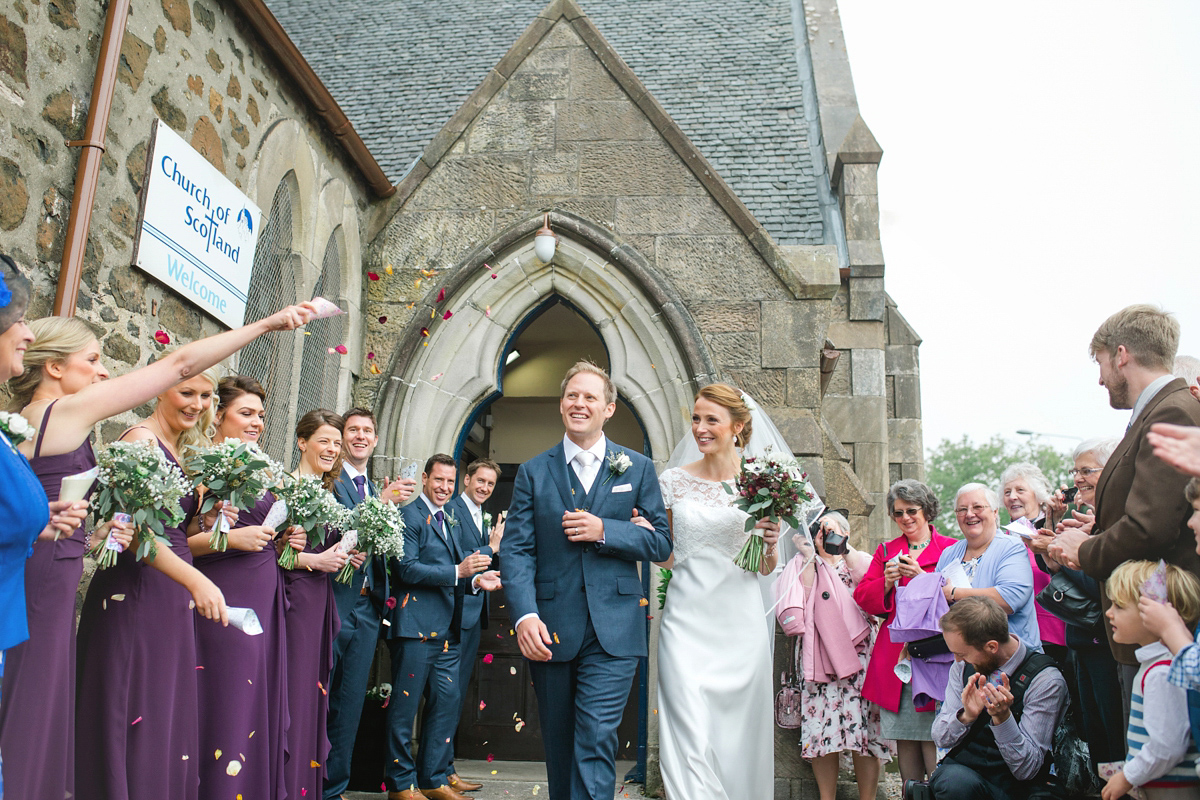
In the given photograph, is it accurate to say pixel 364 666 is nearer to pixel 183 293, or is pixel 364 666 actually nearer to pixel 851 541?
pixel 183 293

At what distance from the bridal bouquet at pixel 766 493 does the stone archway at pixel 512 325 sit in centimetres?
274

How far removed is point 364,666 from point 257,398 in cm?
186

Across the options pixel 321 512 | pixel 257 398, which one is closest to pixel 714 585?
pixel 321 512

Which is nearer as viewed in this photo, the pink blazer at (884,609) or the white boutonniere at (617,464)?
the white boutonniere at (617,464)

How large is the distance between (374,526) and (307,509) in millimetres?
626

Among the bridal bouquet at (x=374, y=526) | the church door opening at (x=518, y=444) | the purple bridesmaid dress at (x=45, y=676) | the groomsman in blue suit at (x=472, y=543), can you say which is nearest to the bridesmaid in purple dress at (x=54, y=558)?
the purple bridesmaid dress at (x=45, y=676)

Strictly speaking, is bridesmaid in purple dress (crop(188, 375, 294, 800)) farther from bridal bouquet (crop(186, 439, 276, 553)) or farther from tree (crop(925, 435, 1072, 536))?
tree (crop(925, 435, 1072, 536))

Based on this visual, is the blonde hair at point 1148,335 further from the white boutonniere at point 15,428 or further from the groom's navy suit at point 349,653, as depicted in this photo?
the groom's navy suit at point 349,653

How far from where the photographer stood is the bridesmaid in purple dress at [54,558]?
2.72m

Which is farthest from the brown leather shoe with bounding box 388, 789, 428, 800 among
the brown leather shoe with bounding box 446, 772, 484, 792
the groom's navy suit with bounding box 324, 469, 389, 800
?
the brown leather shoe with bounding box 446, 772, 484, 792

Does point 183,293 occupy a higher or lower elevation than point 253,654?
higher

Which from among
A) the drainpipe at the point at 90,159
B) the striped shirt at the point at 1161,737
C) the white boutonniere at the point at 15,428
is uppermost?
the drainpipe at the point at 90,159

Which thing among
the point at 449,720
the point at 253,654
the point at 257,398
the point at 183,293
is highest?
the point at 183,293

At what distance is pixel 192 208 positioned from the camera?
15.4 feet
